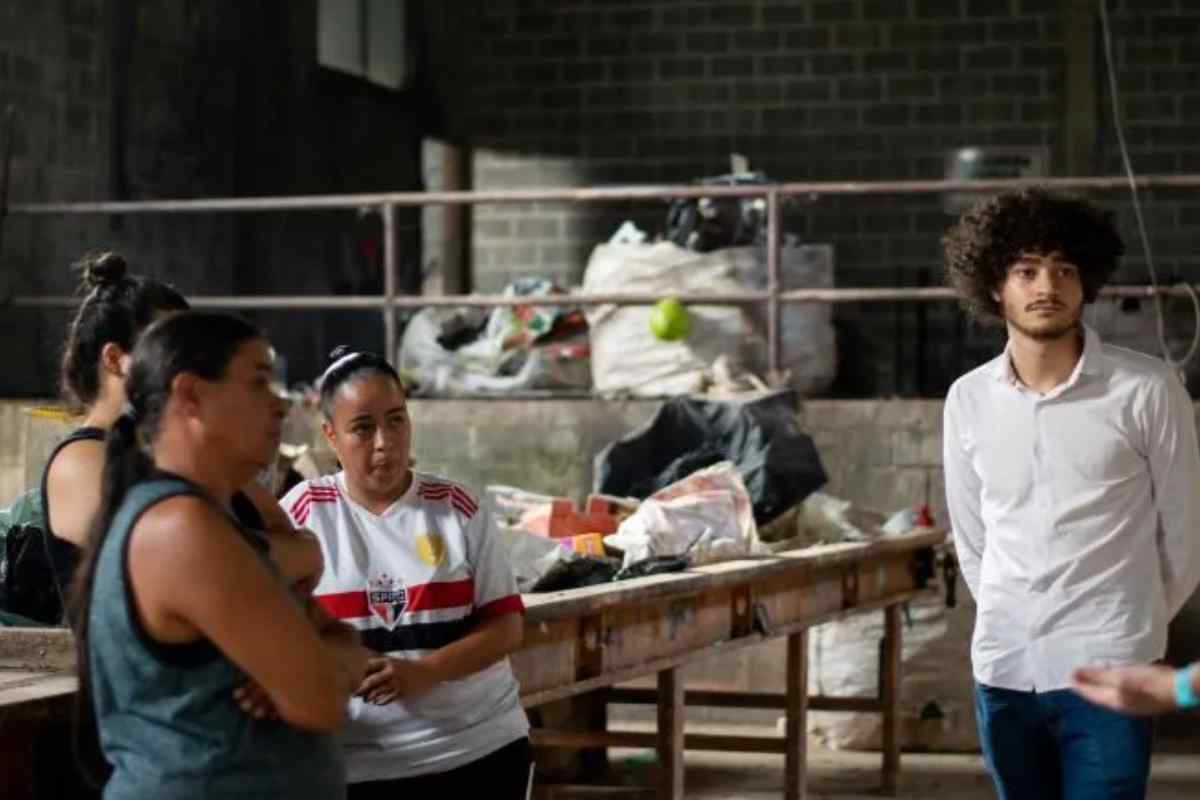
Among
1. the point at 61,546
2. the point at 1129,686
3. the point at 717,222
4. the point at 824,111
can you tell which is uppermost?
the point at 824,111

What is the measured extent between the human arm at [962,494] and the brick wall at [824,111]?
8.55 m

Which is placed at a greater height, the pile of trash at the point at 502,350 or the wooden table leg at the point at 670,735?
the pile of trash at the point at 502,350

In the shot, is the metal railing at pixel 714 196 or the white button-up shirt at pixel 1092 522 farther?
the metal railing at pixel 714 196

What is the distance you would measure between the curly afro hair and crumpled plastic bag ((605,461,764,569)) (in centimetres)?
181

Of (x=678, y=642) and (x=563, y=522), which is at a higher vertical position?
(x=563, y=522)

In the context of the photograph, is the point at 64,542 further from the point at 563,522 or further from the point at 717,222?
the point at 717,222

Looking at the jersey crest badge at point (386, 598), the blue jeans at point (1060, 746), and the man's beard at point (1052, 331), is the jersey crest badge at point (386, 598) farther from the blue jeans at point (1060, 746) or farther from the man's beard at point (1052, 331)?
the man's beard at point (1052, 331)

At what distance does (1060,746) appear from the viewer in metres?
4.04

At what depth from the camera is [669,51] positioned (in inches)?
531

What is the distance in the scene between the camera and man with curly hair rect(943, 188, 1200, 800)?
400cm

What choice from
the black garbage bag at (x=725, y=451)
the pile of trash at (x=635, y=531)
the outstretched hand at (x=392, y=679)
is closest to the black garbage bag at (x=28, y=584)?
the outstretched hand at (x=392, y=679)

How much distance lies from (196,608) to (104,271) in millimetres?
1370

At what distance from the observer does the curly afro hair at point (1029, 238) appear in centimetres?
421


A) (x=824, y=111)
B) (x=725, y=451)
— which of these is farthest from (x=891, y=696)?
(x=824, y=111)
